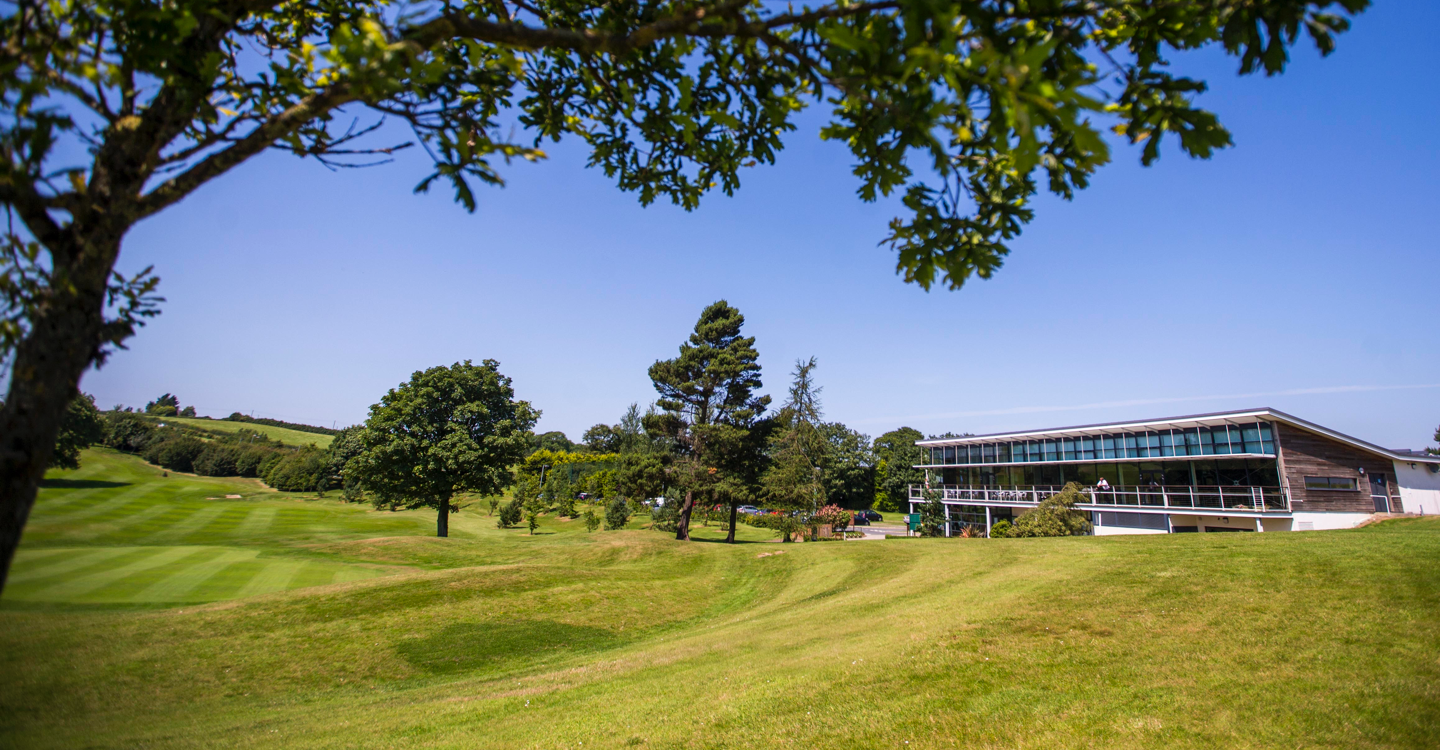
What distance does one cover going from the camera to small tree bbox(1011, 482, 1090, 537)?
29184mm

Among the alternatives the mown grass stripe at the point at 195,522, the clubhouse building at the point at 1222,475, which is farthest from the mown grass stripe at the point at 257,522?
the clubhouse building at the point at 1222,475

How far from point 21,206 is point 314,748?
6.80 metres

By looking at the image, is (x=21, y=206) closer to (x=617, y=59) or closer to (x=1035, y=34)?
(x=617, y=59)

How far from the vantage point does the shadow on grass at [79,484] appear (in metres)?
2.52

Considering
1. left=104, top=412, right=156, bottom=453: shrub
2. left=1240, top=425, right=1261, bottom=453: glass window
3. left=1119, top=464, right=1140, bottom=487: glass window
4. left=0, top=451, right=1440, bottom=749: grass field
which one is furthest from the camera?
left=1119, top=464, right=1140, bottom=487: glass window

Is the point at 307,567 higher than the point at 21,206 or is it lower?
lower

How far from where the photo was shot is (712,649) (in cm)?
1068

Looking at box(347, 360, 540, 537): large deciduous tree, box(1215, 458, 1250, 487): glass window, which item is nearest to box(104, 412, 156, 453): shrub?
box(347, 360, 540, 537): large deciduous tree

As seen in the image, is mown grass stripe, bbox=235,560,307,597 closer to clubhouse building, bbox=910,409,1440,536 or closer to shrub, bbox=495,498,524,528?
shrub, bbox=495,498,524,528

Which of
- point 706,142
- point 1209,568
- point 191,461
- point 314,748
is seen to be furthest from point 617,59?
point 1209,568

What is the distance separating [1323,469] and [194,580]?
4568cm

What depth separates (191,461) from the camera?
30.5 ft

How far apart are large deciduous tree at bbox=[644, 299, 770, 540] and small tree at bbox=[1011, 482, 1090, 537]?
50.8 feet

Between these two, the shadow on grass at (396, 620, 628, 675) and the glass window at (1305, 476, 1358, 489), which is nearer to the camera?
the shadow on grass at (396, 620, 628, 675)
